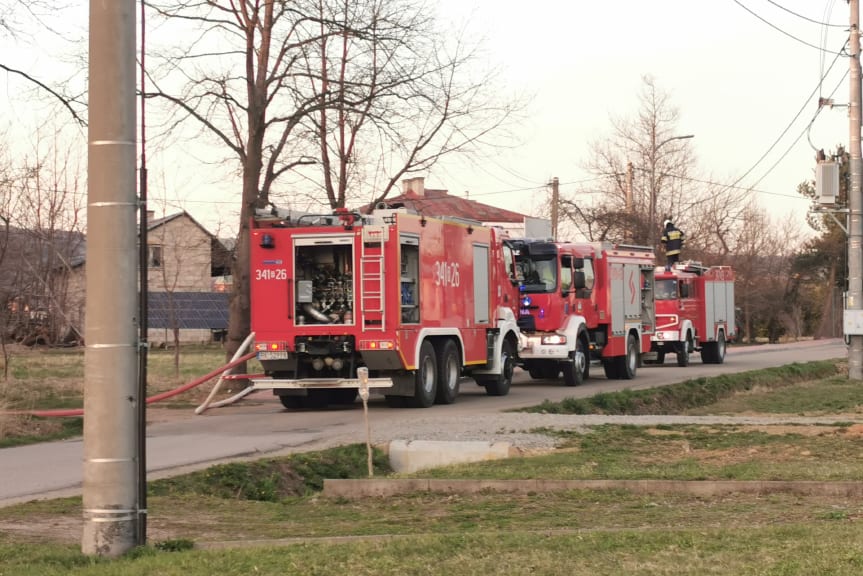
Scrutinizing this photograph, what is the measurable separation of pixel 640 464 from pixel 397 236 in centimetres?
826

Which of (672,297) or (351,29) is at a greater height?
(351,29)

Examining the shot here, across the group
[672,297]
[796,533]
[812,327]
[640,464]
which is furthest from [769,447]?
[812,327]

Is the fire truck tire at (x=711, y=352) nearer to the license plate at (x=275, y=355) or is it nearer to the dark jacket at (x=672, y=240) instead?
the dark jacket at (x=672, y=240)

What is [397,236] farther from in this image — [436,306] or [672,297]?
[672,297]

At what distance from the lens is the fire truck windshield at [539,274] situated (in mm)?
28016

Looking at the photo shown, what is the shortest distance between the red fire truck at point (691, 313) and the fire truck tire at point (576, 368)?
6833 mm

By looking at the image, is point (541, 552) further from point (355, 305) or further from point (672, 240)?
point (672, 240)

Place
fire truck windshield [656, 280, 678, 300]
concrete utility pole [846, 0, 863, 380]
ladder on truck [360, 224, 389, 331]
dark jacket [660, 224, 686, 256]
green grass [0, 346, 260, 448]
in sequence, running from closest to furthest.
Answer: green grass [0, 346, 260, 448]
ladder on truck [360, 224, 389, 331]
concrete utility pole [846, 0, 863, 380]
fire truck windshield [656, 280, 678, 300]
dark jacket [660, 224, 686, 256]

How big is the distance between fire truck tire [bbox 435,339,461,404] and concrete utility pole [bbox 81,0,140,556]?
14688mm

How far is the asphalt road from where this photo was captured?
1362 centimetres

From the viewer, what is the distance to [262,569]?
7.36 metres

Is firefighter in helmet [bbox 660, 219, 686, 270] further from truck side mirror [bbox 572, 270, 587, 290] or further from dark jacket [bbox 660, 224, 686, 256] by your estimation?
truck side mirror [bbox 572, 270, 587, 290]

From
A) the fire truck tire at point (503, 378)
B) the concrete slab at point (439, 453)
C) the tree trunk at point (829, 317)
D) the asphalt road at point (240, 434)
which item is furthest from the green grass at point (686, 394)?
the tree trunk at point (829, 317)

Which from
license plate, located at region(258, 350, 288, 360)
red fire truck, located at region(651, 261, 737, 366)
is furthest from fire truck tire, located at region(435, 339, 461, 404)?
red fire truck, located at region(651, 261, 737, 366)
